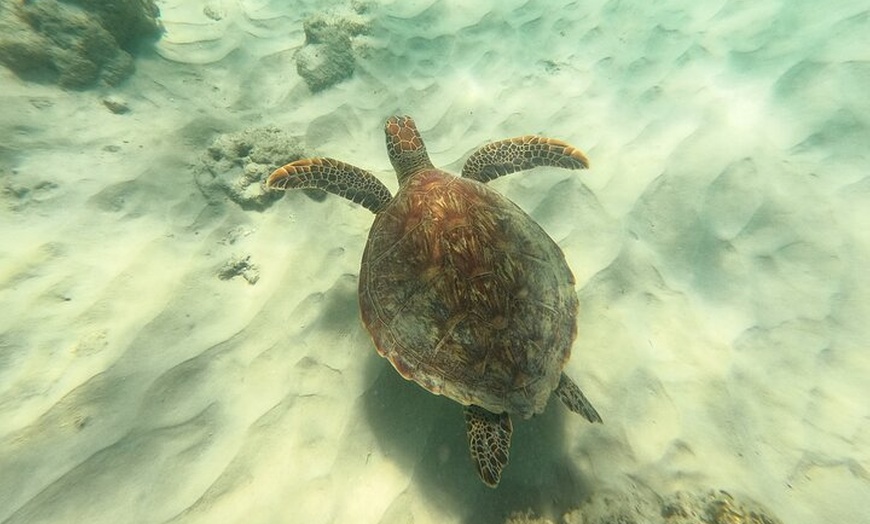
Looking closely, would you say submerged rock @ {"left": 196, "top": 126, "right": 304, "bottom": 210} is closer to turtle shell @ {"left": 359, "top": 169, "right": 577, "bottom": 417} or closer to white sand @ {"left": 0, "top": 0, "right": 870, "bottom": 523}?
white sand @ {"left": 0, "top": 0, "right": 870, "bottom": 523}

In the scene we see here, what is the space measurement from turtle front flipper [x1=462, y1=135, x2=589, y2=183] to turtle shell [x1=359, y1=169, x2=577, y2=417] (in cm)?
96

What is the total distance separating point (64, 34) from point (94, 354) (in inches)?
158

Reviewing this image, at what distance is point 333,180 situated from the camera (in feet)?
11.2

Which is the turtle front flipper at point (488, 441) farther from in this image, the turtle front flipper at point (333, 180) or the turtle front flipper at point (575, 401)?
→ the turtle front flipper at point (333, 180)

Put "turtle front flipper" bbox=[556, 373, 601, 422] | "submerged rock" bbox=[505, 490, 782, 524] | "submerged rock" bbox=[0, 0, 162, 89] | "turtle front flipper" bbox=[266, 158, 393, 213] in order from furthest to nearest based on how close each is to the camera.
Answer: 1. "submerged rock" bbox=[0, 0, 162, 89]
2. "turtle front flipper" bbox=[266, 158, 393, 213]
3. "turtle front flipper" bbox=[556, 373, 601, 422]
4. "submerged rock" bbox=[505, 490, 782, 524]

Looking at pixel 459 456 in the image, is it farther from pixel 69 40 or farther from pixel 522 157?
pixel 69 40

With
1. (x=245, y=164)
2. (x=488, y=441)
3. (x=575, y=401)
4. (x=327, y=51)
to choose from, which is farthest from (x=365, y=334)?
(x=327, y=51)

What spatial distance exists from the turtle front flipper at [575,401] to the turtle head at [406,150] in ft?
7.35

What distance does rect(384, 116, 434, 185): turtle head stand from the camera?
3.57 metres

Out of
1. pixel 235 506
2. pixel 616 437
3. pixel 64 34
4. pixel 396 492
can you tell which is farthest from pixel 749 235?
Answer: pixel 64 34

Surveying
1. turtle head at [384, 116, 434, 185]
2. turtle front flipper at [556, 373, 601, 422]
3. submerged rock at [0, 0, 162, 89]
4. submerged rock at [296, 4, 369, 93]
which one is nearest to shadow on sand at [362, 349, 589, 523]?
turtle front flipper at [556, 373, 601, 422]

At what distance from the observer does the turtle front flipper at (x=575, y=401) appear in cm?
242

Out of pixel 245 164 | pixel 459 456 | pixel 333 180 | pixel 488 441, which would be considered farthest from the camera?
pixel 245 164

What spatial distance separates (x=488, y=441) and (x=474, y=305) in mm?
827
